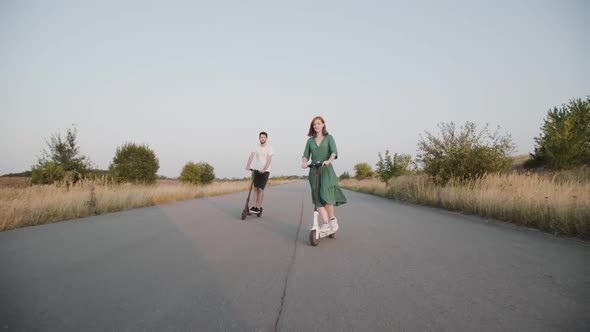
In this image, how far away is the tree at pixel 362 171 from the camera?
2687 inches

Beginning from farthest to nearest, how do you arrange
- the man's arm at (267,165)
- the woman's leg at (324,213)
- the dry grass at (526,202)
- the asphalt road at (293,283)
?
1. the man's arm at (267,165)
2. the dry grass at (526,202)
3. the woman's leg at (324,213)
4. the asphalt road at (293,283)

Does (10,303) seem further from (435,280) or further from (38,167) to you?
(38,167)

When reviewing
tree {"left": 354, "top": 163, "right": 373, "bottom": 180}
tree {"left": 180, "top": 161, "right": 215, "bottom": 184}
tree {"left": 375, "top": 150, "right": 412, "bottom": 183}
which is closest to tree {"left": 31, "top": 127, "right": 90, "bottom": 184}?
tree {"left": 180, "top": 161, "right": 215, "bottom": 184}

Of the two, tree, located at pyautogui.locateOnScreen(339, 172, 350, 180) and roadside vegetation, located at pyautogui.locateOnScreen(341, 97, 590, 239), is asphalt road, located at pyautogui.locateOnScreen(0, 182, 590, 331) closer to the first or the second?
roadside vegetation, located at pyautogui.locateOnScreen(341, 97, 590, 239)

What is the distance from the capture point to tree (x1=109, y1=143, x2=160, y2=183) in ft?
70.1

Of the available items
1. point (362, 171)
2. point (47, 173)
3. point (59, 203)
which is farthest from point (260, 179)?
point (362, 171)

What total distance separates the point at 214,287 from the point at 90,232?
427cm

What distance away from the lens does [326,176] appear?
465cm

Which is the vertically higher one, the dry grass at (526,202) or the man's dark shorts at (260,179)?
the man's dark shorts at (260,179)

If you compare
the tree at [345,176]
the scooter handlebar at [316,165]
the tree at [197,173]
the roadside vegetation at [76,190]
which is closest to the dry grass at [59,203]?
the roadside vegetation at [76,190]

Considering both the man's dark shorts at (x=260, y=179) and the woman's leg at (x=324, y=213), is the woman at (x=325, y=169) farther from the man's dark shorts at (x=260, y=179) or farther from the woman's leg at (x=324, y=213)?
the man's dark shorts at (x=260, y=179)

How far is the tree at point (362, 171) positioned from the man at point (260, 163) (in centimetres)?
6305

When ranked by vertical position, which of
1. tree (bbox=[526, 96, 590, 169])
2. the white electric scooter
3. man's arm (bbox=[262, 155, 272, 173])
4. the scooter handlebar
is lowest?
the white electric scooter

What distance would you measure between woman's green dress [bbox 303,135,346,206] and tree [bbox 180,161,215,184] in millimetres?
27198
